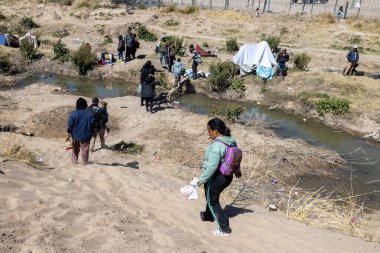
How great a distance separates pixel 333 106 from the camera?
14.2m

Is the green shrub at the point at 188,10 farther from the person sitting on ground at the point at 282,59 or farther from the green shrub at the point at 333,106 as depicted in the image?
the green shrub at the point at 333,106

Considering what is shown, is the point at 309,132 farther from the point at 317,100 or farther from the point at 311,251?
the point at 311,251

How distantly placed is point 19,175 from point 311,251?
4.35 meters

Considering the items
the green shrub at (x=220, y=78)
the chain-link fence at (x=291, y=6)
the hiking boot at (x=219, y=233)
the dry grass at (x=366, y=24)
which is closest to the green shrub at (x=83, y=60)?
the green shrub at (x=220, y=78)

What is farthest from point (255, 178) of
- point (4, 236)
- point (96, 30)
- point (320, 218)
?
point (96, 30)

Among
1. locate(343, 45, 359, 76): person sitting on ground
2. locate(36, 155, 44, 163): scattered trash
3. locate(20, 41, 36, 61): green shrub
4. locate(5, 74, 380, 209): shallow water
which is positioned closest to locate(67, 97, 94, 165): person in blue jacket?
locate(36, 155, 44, 163): scattered trash

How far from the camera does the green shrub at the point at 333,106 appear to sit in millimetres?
14031

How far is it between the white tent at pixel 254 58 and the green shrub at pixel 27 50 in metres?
9.66

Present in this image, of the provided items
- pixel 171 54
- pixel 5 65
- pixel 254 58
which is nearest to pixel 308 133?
pixel 254 58

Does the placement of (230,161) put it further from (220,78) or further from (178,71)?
(220,78)

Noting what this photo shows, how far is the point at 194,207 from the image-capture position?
19.5ft

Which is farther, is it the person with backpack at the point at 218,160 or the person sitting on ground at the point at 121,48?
the person sitting on ground at the point at 121,48

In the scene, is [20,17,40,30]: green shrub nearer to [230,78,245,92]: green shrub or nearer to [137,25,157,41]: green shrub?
[137,25,157,41]: green shrub

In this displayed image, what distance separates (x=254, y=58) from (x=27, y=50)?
10.7 metres
